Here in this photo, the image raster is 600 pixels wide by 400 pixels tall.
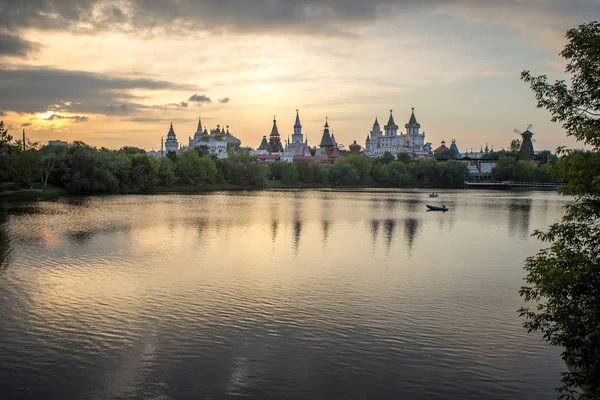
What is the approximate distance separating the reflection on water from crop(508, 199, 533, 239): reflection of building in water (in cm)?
514

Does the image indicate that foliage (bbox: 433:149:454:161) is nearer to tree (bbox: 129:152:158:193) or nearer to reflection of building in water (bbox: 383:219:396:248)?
tree (bbox: 129:152:158:193)

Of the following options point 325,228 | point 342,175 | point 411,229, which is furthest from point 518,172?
point 325,228

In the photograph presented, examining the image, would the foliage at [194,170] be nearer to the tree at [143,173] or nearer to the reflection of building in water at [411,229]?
the tree at [143,173]

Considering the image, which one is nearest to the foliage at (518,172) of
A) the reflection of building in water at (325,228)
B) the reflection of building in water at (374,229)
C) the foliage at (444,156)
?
the foliage at (444,156)

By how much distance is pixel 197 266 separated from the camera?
26.9 m

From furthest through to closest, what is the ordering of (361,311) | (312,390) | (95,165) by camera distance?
(95,165) → (361,311) → (312,390)

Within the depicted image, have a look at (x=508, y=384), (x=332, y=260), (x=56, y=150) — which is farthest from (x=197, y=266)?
(x=56, y=150)

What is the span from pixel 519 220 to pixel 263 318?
40.2 m

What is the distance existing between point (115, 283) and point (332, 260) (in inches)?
461

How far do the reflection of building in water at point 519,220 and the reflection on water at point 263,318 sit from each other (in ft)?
16.9

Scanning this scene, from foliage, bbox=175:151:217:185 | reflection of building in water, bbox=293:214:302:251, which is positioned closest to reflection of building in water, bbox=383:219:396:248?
reflection of building in water, bbox=293:214:302:251

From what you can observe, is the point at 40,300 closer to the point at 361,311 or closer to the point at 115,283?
the point at 115,283

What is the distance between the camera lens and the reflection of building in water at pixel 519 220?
4251cm

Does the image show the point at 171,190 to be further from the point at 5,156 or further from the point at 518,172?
the point at 518,172
